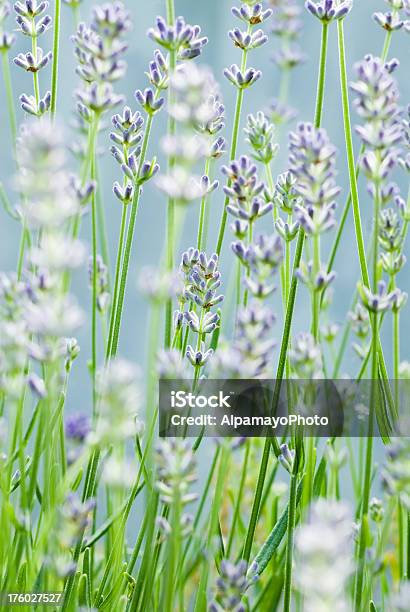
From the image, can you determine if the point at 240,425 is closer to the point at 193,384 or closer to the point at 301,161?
the point at 193,384

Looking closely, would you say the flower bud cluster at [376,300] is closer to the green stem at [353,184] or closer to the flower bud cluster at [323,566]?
the green stem at [353,184]

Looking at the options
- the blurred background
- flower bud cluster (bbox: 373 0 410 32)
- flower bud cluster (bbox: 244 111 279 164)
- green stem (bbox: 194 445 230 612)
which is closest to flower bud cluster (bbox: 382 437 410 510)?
green stem (bbox: 194 445 230 612)

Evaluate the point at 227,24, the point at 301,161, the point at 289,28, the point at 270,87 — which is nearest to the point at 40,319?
the point at 301,161

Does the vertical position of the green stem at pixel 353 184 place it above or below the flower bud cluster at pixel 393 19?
below

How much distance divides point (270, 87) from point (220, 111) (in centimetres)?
175

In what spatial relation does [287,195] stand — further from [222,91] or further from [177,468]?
[222,91]

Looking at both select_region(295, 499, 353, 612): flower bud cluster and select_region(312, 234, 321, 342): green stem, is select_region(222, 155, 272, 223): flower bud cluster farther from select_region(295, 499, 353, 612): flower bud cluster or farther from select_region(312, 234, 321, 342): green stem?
select_region(295, 499, 353, 612): flower bud cluster

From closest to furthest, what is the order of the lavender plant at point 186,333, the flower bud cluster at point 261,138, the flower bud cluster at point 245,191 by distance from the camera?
1. the lavender plant at point 186,333
2. the flower bud cluster at point 245,191
3. the flower bud cluster at point 261,138

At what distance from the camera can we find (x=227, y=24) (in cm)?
253

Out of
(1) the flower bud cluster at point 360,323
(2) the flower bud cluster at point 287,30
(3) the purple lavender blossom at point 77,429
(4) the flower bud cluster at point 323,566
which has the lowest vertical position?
(4) the flower bud cluster at point 323,566

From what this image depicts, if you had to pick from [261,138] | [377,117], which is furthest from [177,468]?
[261,138]

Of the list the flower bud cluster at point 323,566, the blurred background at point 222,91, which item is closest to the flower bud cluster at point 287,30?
the flower bud cluster at point 323,566

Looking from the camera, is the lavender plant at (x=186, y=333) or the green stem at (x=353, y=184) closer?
the lavender plant at (x=186, y=333)

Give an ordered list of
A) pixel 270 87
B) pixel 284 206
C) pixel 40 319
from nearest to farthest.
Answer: pixel 40 319
pixel 284 206
pixel 270 87
